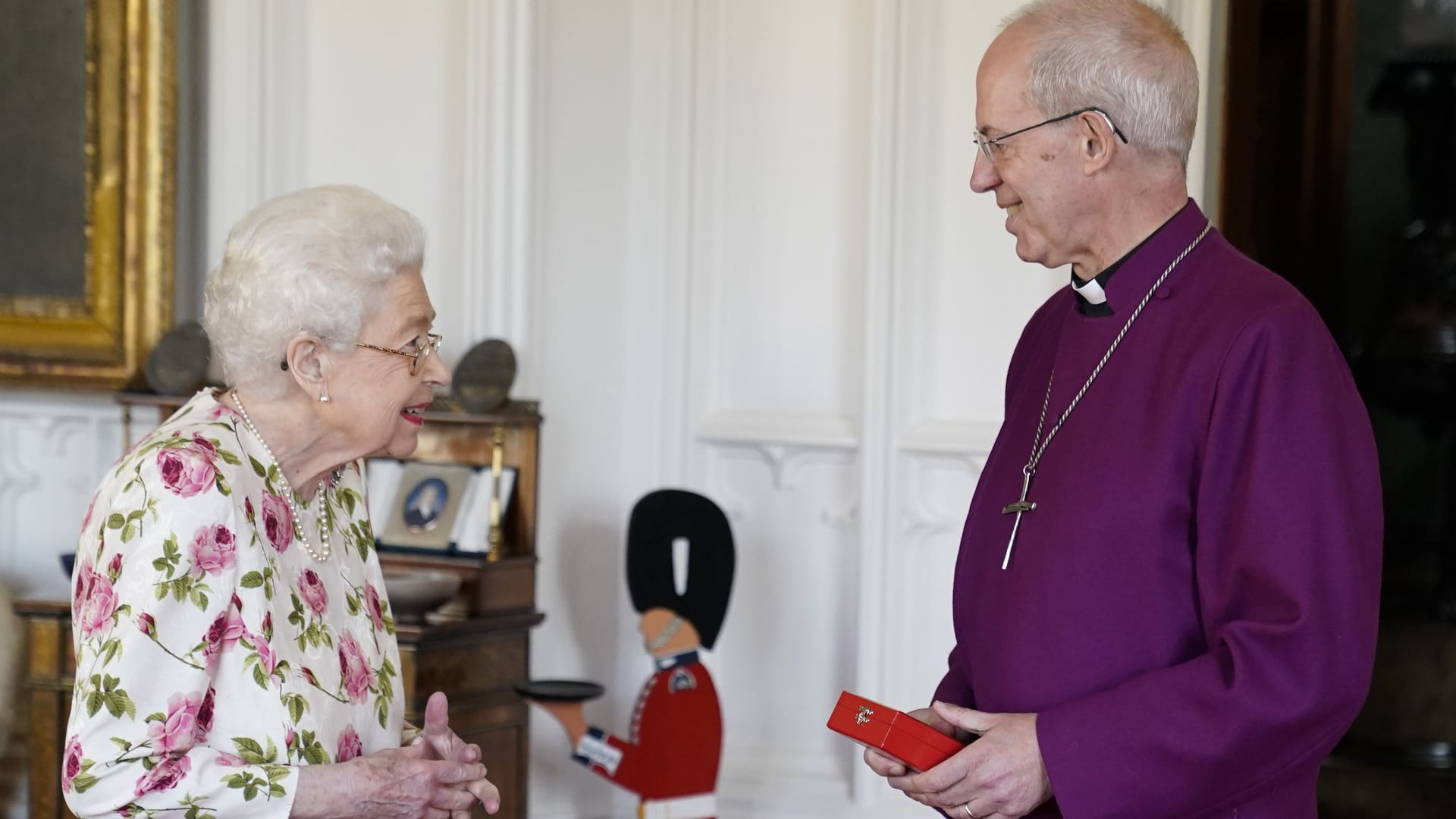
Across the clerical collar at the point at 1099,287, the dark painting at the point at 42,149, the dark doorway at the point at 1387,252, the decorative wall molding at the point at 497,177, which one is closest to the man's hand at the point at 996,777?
the clerical collar at the point at 1099,287

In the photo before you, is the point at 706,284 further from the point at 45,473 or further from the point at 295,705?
the point at 295,705

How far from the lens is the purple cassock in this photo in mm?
1847

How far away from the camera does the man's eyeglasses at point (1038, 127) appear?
6.76 feet

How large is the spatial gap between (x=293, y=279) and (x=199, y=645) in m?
0.56

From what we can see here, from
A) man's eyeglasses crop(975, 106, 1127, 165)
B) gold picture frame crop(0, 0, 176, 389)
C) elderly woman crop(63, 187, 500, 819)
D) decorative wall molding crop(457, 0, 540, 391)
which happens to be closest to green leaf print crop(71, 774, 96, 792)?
elderly woman crop(63, 187, 500, 819)

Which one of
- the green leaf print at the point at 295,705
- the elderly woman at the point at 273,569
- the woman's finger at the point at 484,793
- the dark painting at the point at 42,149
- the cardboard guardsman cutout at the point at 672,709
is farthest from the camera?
the dark painting at the point at 42,149

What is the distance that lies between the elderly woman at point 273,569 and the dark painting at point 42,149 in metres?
2.59

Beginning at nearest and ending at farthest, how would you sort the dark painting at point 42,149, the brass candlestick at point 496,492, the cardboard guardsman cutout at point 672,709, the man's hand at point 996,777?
the man's hand at point 996,777 → the cardboard guardsman cutout at point 672,709 → the brass candlestick at point 496,492 → the dark painting at point 42,149

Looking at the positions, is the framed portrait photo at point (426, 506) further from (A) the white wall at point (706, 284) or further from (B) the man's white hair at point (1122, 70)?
(B) the man's white hair at point (1122, 70)

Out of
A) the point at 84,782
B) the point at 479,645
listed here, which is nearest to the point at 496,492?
the point at 479,645

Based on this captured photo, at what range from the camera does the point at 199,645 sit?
2.11 metres

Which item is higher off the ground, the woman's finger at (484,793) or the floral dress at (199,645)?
the floral dress at (199,645)

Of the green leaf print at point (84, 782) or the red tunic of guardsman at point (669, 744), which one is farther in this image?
the red tunic of guardsman at point (669, 744)

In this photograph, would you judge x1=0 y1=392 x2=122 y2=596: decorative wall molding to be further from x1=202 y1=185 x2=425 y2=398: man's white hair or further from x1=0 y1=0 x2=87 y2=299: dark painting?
x1=202 y1=185 x2=425 y2=398: man's white hair
